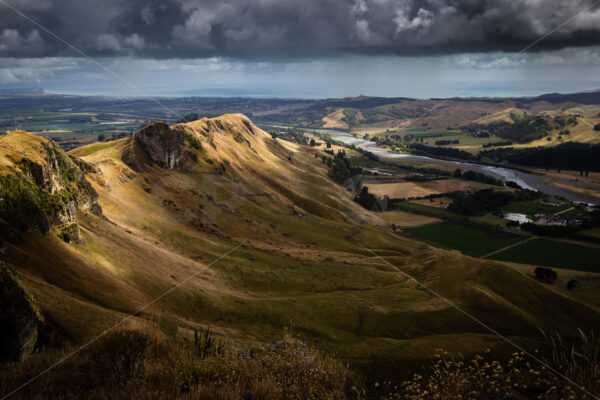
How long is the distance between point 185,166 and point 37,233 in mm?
102836

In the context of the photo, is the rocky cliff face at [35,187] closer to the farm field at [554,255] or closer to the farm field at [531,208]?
the farm field at [554,255]

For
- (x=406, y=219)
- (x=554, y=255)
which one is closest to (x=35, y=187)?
(x=406, y=219)

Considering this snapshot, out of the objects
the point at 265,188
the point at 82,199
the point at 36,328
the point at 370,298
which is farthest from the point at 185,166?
the point at 36,328

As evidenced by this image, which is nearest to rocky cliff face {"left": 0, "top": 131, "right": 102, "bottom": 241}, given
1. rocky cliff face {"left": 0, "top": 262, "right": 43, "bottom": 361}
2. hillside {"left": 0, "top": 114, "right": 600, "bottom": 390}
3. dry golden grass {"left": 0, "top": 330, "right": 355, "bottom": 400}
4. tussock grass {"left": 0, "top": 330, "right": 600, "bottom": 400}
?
hillside {"left": 0, "top": 114, "right": 600, "bottom": 390}

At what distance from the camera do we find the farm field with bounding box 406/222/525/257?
136500mm

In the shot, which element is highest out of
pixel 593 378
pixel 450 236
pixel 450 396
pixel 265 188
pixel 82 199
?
pixel 593 378

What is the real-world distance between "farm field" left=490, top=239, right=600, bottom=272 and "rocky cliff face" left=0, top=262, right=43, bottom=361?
138 m

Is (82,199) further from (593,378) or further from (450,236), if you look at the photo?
(450,236)

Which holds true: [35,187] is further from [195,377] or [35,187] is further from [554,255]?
[554,255]

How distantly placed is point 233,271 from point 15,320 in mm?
58246

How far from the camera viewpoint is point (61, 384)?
1008 cm

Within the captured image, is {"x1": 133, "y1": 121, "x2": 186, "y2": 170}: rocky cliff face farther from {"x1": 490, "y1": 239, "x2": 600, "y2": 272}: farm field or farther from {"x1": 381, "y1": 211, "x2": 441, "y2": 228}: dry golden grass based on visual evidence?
{"x1": 490, "y1": 239, "x2": 600, "y2": 272}: farm field

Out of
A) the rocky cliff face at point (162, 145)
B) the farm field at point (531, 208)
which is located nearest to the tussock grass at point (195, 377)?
the rocky cliff face at point (162, 145)

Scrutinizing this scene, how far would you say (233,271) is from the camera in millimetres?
79000
